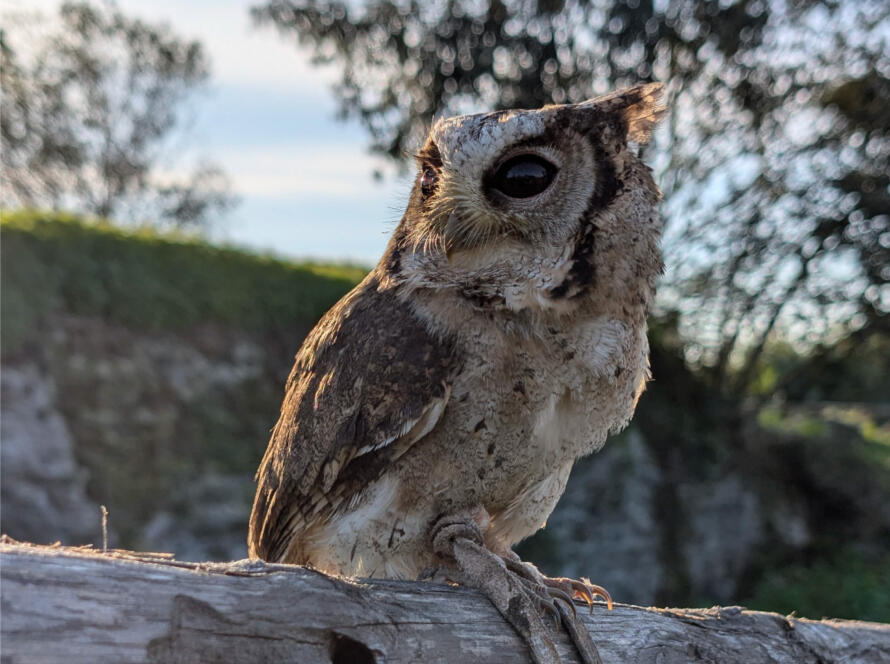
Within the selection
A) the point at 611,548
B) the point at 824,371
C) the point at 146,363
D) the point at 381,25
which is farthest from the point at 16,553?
the point at 824,371

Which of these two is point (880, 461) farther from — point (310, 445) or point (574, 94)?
point (310, 445)

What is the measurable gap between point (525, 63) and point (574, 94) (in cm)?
50

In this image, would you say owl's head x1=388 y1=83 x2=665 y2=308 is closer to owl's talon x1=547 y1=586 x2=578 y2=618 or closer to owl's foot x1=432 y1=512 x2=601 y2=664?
owl's foot x1=432 y1=512 x2=601 y2=664

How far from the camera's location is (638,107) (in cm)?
191

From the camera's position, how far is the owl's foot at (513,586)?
156cm

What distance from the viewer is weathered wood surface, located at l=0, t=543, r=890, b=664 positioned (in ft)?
3.54

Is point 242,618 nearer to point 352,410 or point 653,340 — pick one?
point 352,410

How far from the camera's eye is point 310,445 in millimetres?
1896

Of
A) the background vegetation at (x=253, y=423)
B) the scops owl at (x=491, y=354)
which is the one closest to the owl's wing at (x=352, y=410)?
the scops owl at (x=491, y=354)

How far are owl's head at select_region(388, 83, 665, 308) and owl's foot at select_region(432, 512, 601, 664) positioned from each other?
0.62 m

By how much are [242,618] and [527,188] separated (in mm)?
1078

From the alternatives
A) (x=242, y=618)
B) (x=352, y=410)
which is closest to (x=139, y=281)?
(x=352, y=410)

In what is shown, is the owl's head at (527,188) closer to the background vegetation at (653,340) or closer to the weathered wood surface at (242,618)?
the weathered wood surface at (242,618)

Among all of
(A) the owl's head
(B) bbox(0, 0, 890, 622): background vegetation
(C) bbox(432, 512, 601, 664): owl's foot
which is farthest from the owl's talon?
(B) bbox(0, 0, 890, 622): background vegetation
